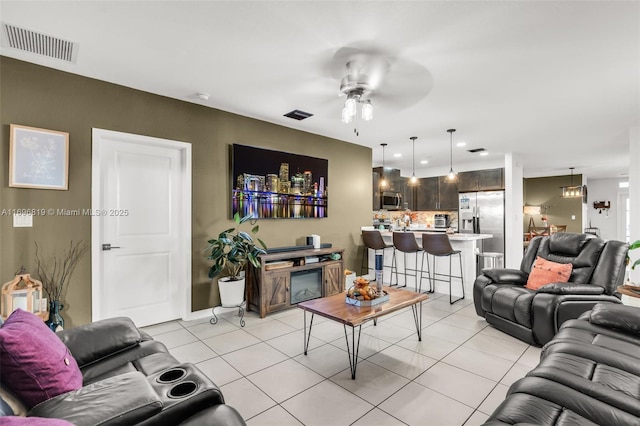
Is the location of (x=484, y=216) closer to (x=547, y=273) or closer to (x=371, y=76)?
(x=547, y=273)

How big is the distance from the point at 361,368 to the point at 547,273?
237 centimetres

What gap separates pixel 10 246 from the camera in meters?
2.77

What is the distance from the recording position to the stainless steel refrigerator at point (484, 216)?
721 cm

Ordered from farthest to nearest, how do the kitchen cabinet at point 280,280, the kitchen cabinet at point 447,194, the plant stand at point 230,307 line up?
the kitchen cabinet at point 447,194
the kitchen cabinet at point 280,280
the plant stand at point 230,307

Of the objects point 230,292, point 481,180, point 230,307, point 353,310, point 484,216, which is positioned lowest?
point 230,307

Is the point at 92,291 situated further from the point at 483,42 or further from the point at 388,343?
the point at 483,42

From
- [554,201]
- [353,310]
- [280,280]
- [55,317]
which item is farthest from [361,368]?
[554,201]

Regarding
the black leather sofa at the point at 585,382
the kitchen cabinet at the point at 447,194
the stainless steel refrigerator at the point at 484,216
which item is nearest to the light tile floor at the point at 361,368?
the black leather sofa at the point at 585,382

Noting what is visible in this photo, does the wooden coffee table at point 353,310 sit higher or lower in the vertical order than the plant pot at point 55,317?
higher

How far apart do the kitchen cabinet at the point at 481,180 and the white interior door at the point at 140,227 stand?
6.66m

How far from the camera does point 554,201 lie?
33.4 feet

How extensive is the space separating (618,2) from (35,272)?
498cm

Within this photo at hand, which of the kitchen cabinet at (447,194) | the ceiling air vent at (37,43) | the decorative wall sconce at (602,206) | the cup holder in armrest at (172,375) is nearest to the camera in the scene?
the cup holder in armrest at (172,375)

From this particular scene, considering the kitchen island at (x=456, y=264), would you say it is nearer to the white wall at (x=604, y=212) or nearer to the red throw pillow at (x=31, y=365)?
the red throw pillow at (x=31, y=365)
